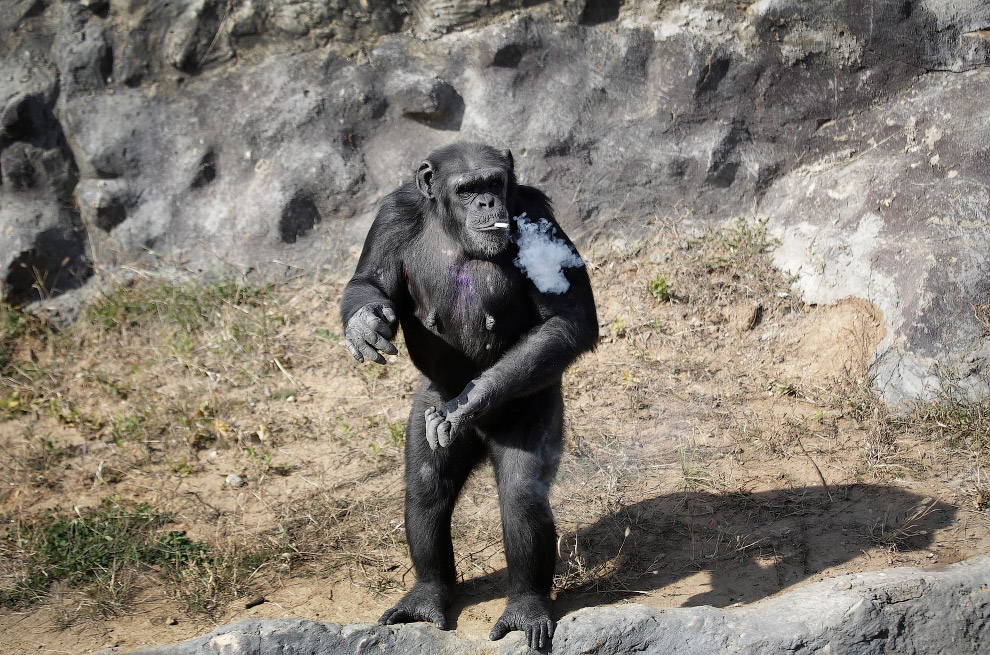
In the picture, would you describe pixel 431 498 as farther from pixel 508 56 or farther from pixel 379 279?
pixel 508 56

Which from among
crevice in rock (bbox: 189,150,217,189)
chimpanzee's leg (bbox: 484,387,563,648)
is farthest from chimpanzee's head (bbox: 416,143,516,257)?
crevice in rock (bbox: 189,150,217,189)

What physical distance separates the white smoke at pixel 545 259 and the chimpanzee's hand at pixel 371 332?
77cm

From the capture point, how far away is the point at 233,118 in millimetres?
8547

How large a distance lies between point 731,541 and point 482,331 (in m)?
1.99

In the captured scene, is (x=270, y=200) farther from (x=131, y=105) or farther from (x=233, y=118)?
(x=131, y=105)

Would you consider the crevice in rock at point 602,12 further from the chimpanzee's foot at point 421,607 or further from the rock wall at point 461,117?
the chimpanzee's foot at point 421,607

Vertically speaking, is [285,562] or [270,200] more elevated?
[270,200]

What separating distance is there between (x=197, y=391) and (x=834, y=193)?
5.67 metres

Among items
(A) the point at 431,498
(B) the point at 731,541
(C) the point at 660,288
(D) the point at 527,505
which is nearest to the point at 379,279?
(A) the point at 431,498

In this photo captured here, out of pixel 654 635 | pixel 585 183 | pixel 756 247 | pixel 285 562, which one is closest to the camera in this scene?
pixel 654 635

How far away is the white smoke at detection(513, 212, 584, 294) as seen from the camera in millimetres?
4281

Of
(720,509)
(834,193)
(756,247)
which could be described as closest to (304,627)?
(720,509)

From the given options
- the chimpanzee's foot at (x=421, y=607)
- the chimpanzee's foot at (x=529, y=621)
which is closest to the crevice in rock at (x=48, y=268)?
the chimpanzee's foot at (x=421, y=607)

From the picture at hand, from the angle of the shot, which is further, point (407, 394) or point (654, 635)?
point (407, 394)
